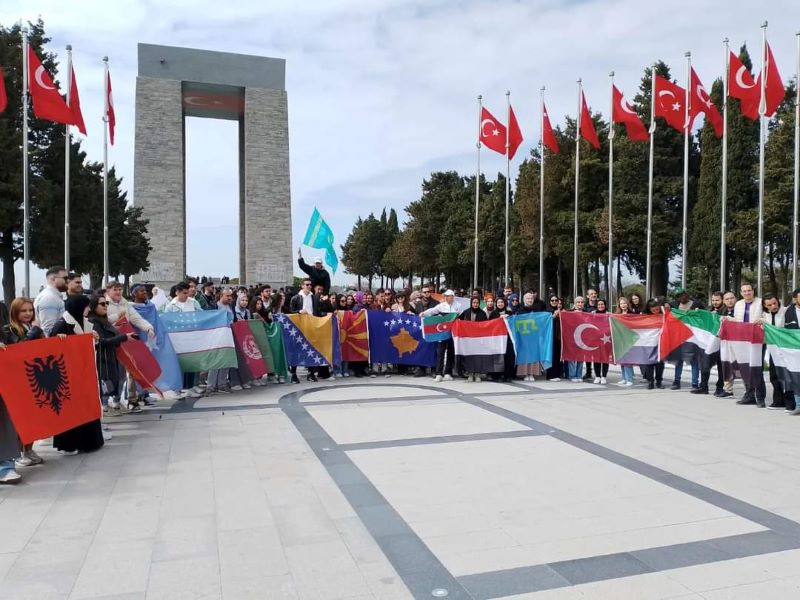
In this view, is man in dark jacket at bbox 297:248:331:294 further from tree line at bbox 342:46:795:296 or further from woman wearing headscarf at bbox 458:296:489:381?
tree line at bbox 342:46:795:296

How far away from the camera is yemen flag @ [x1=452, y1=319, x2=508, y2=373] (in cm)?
1128

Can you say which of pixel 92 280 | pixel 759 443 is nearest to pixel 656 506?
pixel 759 443

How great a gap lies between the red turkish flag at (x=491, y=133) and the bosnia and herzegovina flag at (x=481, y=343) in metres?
12.8

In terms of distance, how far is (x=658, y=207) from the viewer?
1459 inches

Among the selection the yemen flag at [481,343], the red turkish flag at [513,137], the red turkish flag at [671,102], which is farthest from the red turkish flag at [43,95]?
the red turkish flag at [671,102]

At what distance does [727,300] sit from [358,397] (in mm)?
6142

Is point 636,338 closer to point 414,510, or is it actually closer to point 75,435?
point 414,510

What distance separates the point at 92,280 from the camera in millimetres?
42438

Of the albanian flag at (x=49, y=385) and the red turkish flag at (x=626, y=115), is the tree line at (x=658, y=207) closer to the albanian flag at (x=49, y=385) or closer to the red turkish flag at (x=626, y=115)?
the red turkish flag at (x=626, y=115)

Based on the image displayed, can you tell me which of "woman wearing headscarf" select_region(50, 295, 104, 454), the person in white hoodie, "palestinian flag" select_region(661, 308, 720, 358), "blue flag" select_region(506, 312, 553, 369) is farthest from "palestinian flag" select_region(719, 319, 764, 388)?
"woman wearing headscarf" select_region(50, 295, 104, 454)

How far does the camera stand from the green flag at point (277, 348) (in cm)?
1099

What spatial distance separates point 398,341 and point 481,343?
5.88 feet

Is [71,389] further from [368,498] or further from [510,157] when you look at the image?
[510,157]

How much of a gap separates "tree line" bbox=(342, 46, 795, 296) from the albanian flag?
31307mm
